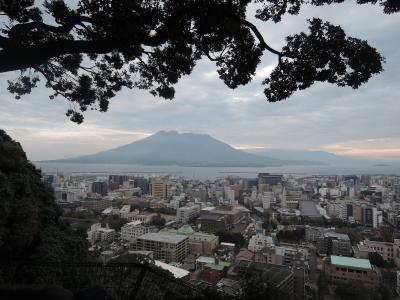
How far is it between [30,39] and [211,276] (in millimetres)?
9267

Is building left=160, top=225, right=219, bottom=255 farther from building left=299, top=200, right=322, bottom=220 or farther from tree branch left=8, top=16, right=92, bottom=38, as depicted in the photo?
tree branch left=8, top=16, right=92, bottom=38

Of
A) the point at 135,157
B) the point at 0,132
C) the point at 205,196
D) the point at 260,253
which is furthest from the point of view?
the point at 135,157

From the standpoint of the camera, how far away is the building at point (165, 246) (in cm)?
1439

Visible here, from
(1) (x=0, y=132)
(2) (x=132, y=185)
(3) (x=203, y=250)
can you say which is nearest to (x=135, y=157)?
(2) (x=132, y=185)

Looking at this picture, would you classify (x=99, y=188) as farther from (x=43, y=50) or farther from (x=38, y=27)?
(x=43, y=50)

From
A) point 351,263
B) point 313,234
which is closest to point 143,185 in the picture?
point 313,234

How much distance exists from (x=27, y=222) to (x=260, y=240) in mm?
14767

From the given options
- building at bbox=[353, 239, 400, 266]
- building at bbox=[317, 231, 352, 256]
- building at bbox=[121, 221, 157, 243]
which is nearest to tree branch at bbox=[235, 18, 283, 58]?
building at bbox=[353, 239, 400, 266]

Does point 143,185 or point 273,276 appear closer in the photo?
point 273,276

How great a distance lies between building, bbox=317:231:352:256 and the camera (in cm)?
1622

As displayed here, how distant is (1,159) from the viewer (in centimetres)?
344

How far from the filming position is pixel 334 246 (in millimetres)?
16281

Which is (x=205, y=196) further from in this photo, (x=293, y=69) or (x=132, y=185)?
→ (x=293, y=69)

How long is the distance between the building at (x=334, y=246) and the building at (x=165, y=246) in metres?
6.80
